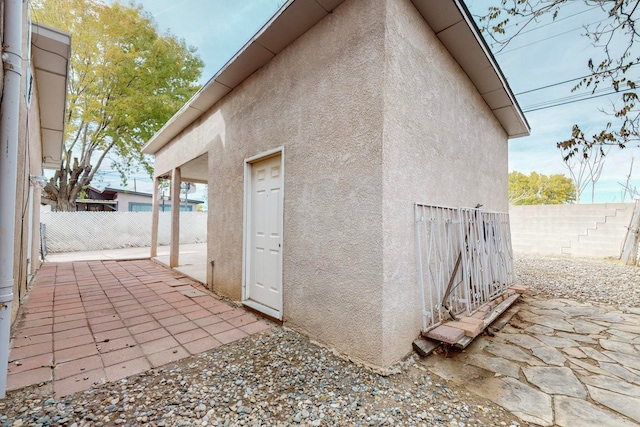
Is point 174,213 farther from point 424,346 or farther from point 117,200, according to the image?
point 117,200

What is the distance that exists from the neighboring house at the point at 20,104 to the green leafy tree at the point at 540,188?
109ft

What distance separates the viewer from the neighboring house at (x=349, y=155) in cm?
235

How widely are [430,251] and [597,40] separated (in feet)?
9.26

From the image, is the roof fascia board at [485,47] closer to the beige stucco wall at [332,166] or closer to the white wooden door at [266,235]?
the beige stucco wall at [332,166]

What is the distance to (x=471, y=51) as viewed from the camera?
131 inches

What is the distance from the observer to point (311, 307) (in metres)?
2.82

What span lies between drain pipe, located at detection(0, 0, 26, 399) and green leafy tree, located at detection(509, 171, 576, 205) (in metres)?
33.3

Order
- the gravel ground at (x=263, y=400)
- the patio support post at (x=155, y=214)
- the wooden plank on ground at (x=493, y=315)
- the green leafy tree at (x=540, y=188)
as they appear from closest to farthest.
→ the gravel ground at (x=263, y=400) → the wooden plank on ground at (x=493, y=315) → the patio support post at (x=155, y=214) → the green leafy tree at (x=540, y=188)

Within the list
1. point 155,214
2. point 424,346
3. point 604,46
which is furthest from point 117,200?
point 604,46

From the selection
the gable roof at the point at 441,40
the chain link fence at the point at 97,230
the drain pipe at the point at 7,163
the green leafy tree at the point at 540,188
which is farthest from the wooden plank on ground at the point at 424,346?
the green leafy tree at the point at 540,188

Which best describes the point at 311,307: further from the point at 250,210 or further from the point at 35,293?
the point at 35,293

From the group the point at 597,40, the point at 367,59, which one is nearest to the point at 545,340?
the point at 597,40

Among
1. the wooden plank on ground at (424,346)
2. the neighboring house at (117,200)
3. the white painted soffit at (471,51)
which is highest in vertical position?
the white painted soffit at (471,51)

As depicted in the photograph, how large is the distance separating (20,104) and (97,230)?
981cm
